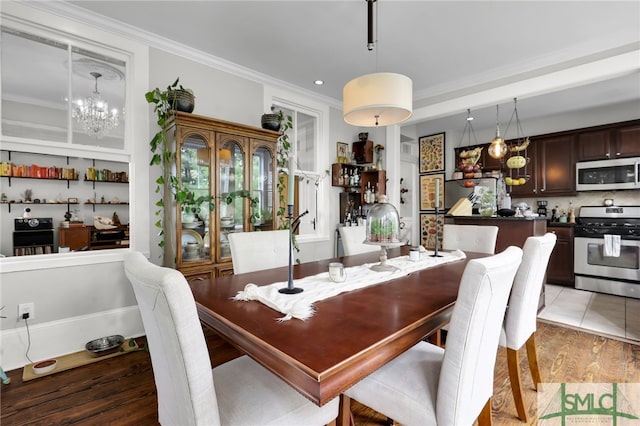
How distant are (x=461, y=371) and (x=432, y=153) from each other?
18.6 ft

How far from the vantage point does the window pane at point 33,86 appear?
244 cm

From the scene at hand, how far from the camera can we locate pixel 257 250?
2.05 m

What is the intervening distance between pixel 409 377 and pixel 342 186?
3470 millimetres

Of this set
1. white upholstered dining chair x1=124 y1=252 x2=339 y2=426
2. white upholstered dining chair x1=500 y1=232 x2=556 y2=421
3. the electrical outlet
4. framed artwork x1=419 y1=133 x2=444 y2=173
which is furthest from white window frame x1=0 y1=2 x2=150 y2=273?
framed artwork x1=419 y1=133 x2=444 y2=173

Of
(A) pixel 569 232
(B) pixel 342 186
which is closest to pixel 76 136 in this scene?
(B) pixel 342 186

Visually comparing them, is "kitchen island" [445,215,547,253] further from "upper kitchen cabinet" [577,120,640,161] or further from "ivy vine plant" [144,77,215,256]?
"ivy vine plant" [144,77,215,256]

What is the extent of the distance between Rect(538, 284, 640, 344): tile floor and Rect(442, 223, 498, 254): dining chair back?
120 cm

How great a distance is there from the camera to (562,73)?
296 centimetres

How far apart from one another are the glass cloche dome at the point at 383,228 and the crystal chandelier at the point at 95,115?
314 cm

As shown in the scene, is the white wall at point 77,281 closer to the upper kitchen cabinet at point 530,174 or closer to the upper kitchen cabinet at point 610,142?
Answer: the upper kitchen cabinet at point 530,174

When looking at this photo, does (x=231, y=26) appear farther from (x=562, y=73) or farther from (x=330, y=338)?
(x=562, y=73)

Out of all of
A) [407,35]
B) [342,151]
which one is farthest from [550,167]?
[407,35]

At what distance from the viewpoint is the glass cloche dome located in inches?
69.4

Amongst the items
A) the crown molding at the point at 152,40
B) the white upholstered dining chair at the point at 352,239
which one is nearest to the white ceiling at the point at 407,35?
the crown molding at the point at 152,40
